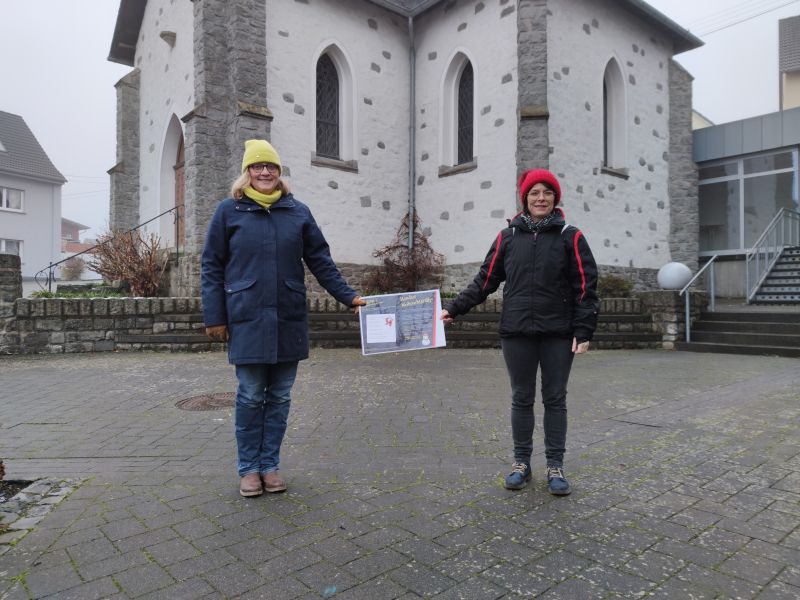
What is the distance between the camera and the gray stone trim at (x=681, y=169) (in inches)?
604

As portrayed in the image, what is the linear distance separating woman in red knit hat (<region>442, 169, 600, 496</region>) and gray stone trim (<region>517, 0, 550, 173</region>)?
9.04 metres

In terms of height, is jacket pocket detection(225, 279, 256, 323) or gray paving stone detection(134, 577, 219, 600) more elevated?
jacket pocket detection(225, 279, 256, 323)

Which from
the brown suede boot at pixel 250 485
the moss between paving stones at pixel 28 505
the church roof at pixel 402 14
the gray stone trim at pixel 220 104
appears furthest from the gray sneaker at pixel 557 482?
the church roof at pixel 402 14

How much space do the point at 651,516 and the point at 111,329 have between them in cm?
921

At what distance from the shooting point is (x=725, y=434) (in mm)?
4652

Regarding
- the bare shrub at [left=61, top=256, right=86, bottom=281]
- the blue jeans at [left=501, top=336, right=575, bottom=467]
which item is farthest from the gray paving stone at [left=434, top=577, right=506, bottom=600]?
the bare shrub at [left=61, top=256, right=86, bottom=281]

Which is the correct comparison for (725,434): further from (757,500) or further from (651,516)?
(651,516)

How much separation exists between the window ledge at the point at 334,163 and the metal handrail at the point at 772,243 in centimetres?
922

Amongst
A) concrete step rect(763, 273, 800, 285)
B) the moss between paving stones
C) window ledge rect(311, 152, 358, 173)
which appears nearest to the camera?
the moss between paving stones

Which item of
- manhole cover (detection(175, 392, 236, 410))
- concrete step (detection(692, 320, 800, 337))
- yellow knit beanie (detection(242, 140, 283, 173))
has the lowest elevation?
manhole cover (detection(175, 392, 236, 410))

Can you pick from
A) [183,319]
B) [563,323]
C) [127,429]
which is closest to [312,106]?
[183,319]

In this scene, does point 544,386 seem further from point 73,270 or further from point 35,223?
point 35,223

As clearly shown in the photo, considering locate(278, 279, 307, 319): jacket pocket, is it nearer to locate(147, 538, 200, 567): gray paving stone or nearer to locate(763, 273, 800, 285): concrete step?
locate(147, 538, 200, 567): gray paving stone

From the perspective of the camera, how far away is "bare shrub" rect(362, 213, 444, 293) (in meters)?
13.9
